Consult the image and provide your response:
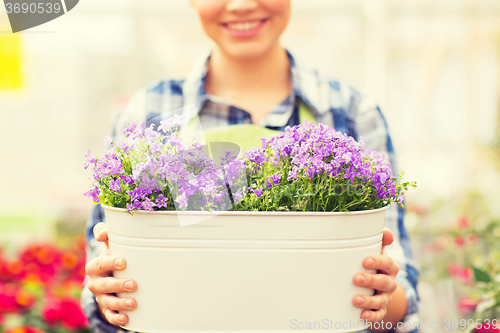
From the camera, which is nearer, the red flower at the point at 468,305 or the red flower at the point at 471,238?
the red flower at the point at 468,305

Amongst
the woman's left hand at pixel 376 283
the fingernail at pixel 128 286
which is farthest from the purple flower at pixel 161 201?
the woman's left hand at pixel 376 283

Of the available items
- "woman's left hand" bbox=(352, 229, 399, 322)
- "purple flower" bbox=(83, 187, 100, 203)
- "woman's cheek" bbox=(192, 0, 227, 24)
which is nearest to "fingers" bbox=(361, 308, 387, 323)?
"woman's left hand" bbox=(352, 229, 399, 322)

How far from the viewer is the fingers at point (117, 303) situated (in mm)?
516

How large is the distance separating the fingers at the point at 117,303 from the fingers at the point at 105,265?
3 cm

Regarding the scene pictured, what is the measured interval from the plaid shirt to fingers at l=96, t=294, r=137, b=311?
0.24 meters

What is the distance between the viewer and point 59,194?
2527mm

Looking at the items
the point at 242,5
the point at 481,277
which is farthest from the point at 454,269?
the point at 242,5

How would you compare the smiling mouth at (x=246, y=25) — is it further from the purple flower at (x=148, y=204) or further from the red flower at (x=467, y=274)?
the red flower at (x=467, y=274)

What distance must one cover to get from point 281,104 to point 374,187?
420 millimetres

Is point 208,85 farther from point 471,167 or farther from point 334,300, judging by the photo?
point 471,167

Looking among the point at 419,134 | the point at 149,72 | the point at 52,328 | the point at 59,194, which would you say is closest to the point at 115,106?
the point at 149,72

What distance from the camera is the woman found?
76 cm

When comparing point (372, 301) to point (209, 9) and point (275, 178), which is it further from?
point (209, 9)

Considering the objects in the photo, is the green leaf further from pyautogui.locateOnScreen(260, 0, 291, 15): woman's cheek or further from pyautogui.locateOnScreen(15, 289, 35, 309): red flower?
pyautogui.locateOnScreen(15, 289, 35, 309): red flower
